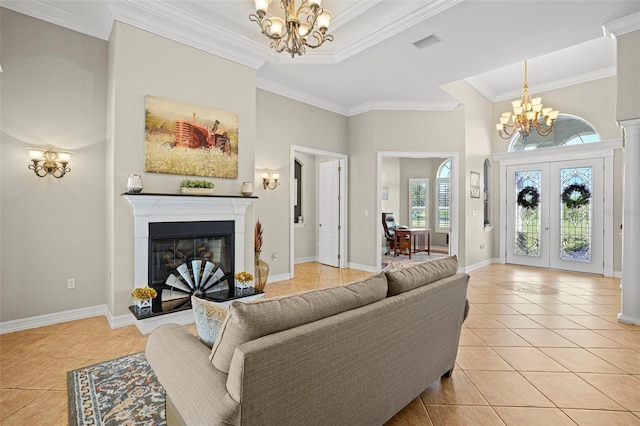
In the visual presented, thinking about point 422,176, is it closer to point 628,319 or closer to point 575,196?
point 575,196

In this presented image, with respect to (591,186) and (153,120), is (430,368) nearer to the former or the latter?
(153,120)

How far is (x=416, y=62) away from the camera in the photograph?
445 cm

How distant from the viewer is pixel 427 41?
3861 mm

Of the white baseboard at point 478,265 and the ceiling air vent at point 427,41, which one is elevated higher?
the ceiling air vent at point 427,41

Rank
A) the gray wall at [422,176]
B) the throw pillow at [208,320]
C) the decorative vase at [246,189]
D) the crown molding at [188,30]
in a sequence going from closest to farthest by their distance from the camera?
the throw pillow at [208,320] < the crown molding at [188,30] < the decorative vase at [246,189] < the gray wall at [422,176]

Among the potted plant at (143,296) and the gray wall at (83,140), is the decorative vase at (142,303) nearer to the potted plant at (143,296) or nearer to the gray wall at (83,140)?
the potted plant at (143,296)

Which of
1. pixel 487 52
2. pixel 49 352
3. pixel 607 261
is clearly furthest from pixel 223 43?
pixel 607 261

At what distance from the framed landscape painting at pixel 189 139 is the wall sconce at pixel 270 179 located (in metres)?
1.04

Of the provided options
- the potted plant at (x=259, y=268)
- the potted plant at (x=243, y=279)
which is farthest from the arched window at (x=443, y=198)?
the potted plant at (x=243, y=279)

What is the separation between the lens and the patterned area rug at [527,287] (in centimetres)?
483

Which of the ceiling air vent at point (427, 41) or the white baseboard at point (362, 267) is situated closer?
the ceiling air vent at point (427, 41)

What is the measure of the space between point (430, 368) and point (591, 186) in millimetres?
6170

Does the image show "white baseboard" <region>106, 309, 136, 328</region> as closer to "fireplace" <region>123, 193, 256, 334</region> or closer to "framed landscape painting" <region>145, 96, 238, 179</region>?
"fireplace" <region>123, 193, 256, 334</region>

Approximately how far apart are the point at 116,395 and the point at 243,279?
1934 millimetres
